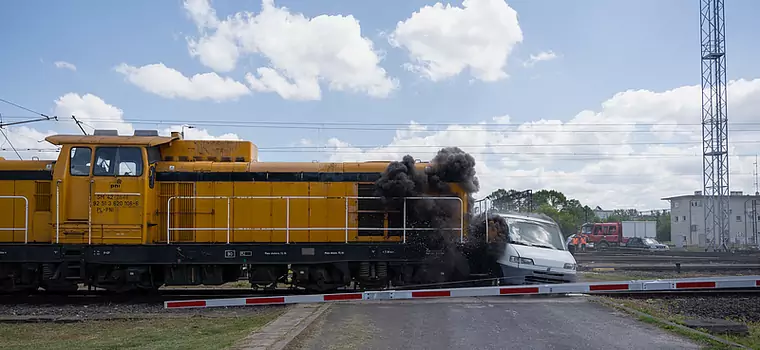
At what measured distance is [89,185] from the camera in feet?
46.4

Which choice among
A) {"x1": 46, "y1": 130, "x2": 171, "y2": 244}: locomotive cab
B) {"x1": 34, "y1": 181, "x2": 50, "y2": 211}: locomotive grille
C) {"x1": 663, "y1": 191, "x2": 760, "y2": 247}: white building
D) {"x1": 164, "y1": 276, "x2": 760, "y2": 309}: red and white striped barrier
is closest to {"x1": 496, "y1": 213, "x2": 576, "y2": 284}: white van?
{"x1": 164, "y1": 276, "x2": 760, "y2": 309}: red and white striped barrier

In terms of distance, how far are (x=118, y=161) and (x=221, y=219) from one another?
267 centimetres

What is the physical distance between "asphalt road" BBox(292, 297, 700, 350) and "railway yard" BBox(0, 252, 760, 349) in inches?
0.6

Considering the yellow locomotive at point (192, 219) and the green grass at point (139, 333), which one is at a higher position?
the yellow locomotive at point (192, 219)

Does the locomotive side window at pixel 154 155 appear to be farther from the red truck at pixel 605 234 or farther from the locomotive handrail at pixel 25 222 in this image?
the red truck at pixel 605 234

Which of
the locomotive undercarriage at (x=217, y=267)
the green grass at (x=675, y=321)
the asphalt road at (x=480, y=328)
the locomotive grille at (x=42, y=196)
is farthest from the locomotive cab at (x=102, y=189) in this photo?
the green grass at (x=675, y=321)

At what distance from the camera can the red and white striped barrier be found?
8875mm

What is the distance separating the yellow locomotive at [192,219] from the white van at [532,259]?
1290 mm

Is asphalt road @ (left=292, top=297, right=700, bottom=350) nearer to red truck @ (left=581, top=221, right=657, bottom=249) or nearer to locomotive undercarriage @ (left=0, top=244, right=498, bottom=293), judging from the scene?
locomotive undercarriage @ (left=0, top=244, right=498, bottom=293)

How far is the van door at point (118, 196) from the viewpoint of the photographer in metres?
A: 14.1

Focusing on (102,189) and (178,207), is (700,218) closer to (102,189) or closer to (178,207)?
(178,207)

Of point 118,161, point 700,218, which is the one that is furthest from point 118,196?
point 700,218

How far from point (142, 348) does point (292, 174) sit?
6805mm

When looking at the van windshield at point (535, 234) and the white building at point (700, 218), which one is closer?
the van windshield at point (535, 234)
